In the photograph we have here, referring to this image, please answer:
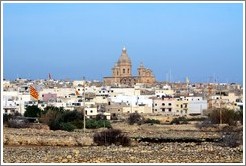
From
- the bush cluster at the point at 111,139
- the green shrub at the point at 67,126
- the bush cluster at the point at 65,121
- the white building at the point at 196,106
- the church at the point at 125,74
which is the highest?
the church at the point at 125,74

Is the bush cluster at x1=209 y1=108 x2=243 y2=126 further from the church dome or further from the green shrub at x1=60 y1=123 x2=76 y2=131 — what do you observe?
the church dome

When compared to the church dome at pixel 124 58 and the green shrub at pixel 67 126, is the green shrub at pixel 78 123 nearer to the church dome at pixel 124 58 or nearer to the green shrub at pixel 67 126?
the green shrub at pixel 67 126

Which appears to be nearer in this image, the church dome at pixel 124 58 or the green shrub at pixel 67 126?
the green shrub at pixel 67 126

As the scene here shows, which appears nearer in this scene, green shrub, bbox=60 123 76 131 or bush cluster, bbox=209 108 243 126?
green shrub, bbox=60 123 76 131

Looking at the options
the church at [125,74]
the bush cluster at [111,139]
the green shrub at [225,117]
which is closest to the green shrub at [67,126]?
the bush cluster at [111,139]

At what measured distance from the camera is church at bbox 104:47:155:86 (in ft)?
260

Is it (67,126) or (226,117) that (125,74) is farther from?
(67,126)

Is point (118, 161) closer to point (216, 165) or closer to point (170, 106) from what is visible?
point (216, 165)

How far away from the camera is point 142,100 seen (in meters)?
48.6

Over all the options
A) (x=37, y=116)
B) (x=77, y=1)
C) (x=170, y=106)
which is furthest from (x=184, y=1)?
(x=170, y=106)

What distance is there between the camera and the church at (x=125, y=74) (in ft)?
260

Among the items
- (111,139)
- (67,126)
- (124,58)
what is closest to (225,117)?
(67,126)

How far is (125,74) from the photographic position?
80.9 meters

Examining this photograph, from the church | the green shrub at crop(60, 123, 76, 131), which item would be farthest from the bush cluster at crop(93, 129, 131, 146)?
the church
